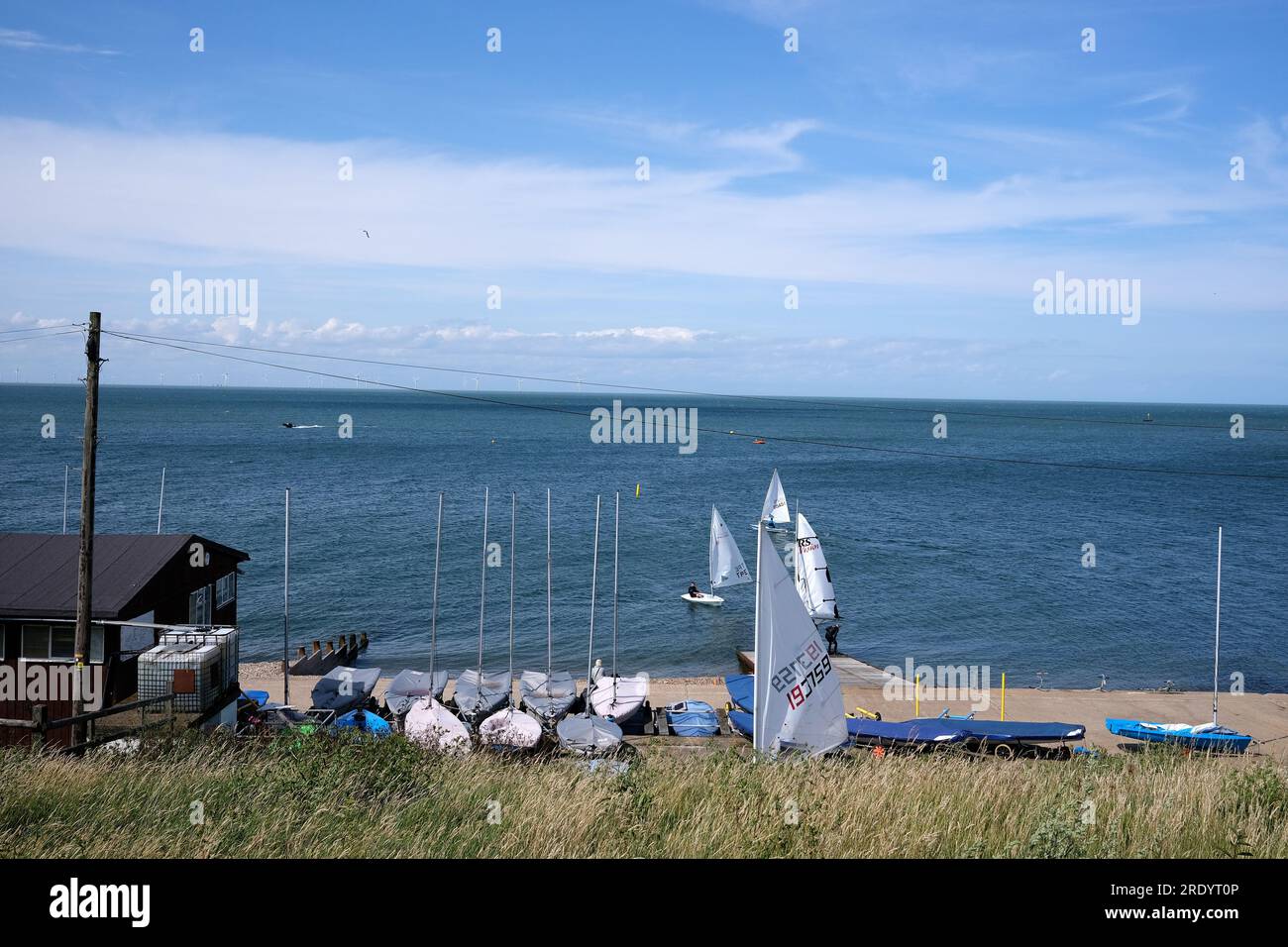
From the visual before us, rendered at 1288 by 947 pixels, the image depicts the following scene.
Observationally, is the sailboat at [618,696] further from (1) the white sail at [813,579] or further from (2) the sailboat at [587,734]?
(1) the white sail at [813,579]

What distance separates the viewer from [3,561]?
21703mm

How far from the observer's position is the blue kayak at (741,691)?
29517mm

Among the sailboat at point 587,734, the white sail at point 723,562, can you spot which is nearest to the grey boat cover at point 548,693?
the sailboat at point 587,734

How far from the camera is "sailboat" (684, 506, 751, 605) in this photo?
49.8m

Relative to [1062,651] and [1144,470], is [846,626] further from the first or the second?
[1144,470]

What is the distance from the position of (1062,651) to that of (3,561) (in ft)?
131

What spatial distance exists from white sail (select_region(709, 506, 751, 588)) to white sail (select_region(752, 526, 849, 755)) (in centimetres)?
3184

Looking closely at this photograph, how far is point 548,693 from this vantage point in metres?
30.6

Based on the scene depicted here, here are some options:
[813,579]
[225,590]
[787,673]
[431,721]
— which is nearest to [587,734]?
[431,721]

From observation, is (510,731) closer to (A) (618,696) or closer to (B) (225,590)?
(A) (618,696)

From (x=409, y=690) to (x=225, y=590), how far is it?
6544 millimetres

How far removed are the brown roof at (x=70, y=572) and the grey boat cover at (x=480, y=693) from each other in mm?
9290
